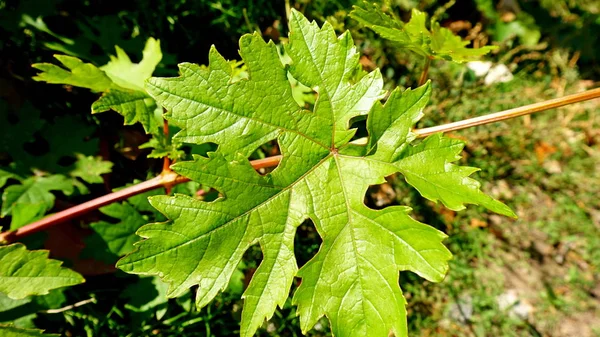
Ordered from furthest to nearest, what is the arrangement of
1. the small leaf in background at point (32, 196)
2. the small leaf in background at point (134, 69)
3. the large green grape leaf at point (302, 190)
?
the small leaf in background at point (134, 69), the small leaf in background at point (32, 196), the large green grape leaf at point (302, 190)

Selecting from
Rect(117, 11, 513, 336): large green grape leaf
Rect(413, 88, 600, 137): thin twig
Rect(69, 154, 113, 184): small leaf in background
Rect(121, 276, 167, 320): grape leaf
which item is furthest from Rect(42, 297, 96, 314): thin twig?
Rect(413, 88, 600, 137): thin twig

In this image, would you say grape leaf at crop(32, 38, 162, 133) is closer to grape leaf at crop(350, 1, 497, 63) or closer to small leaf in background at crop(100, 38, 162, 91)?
small leaf in background at crop(100, 38, 162, 91)

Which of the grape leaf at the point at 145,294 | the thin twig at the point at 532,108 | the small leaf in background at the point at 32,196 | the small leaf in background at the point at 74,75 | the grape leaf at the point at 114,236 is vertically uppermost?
the small leaf in background at the point at 74,75

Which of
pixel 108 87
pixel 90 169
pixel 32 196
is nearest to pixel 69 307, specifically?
pixel 32 196

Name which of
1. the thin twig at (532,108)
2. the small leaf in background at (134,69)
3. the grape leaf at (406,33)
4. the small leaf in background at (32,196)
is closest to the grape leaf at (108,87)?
the small leaf in background at (134,69)

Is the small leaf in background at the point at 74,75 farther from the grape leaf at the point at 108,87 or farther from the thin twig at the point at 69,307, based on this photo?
the thin twig at the point at 69,307

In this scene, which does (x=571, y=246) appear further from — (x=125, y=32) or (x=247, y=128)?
(x=125, y=32)
